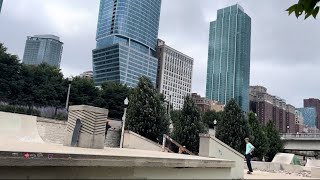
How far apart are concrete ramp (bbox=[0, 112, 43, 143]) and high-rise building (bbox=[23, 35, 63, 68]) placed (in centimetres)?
16087

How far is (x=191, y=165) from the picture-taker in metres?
8.68

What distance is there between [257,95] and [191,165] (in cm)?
14942

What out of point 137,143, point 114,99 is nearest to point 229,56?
point 114,99

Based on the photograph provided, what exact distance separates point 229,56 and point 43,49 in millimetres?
93121

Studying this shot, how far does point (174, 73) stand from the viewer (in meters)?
144

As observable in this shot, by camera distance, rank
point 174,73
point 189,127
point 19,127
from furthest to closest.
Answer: point 174,73, point 189,127, point 19,127

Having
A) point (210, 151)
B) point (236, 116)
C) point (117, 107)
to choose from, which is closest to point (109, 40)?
point (117, 107)

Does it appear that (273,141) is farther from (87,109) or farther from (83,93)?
(87,109)

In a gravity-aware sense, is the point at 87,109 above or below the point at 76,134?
above

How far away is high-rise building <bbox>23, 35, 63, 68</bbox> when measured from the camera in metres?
173

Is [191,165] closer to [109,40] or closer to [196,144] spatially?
[196,144]

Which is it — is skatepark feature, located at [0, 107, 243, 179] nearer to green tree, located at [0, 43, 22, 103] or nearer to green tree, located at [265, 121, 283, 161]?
green tree, located at [0, 43, 22, 103]

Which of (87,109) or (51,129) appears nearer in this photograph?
(87,109)

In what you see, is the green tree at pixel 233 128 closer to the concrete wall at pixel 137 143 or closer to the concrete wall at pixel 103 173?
the concrete wall at pixel 137 143
